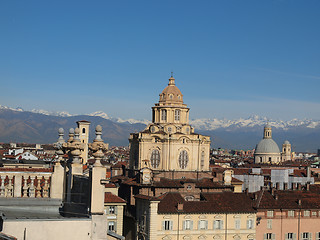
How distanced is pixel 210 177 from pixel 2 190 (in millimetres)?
49121

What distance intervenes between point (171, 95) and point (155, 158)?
771cm

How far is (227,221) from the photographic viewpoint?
5103 centimetres

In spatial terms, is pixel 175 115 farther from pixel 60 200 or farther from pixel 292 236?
pixel 60 200

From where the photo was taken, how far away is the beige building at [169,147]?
60719 mm

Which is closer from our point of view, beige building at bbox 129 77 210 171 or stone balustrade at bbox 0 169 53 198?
stone balustrade at bbox 0 169 53 198

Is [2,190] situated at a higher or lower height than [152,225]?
higher

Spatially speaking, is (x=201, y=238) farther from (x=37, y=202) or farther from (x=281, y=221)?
(x=37, y=202)

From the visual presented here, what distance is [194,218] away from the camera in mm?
50250

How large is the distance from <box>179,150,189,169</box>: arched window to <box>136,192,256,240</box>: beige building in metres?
7.72

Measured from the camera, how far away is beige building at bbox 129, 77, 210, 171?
199 feet

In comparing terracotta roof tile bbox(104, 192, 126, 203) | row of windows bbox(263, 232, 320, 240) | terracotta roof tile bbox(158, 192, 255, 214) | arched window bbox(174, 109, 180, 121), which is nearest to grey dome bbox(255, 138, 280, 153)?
Answer: arched window bbox(174, 109, 180, 121)

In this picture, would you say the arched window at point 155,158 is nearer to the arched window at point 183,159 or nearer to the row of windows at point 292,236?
the arched window at point 183,159

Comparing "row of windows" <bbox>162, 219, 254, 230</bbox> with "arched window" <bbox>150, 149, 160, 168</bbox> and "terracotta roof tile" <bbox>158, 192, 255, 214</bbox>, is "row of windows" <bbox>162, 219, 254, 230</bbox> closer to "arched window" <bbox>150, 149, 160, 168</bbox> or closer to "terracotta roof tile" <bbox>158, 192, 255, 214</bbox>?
"terracotta roof tile" <bbox>158, 192, 255, 214</bbox>

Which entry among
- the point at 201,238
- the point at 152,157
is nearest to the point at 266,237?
the point at 201,238
